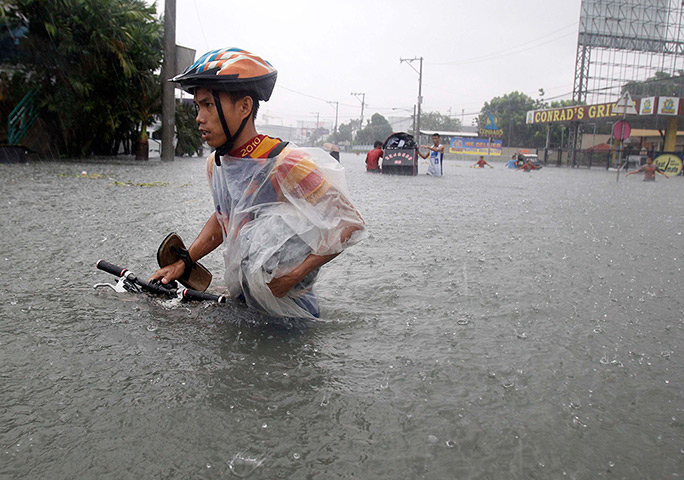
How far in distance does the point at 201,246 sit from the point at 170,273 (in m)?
0.22

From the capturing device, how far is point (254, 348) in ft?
8.60

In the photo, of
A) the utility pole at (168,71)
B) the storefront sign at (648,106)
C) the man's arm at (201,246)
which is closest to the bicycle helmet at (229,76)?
the man's arm at (201,246)

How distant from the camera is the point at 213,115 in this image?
8.86 feet

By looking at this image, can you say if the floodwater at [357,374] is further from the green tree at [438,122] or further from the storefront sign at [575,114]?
the green tree at [438,122]

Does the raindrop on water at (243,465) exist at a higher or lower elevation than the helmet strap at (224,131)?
lower

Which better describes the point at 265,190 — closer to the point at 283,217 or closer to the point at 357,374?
the point at 283,217

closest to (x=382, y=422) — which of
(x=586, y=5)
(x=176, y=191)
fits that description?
(x=176, y=191)

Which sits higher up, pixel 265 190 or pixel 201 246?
pixel 265 190

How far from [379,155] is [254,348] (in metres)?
19.2

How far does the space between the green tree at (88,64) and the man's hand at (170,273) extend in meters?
14.9

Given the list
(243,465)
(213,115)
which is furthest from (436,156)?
(243,465)

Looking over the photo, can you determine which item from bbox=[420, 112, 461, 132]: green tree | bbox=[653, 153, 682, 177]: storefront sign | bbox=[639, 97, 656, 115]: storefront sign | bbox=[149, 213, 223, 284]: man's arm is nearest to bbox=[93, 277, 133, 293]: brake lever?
bbox=[149, 213, 223, 284]: man's arm

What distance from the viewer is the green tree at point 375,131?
114 m

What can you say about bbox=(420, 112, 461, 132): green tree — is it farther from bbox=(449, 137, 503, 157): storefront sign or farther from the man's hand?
the man's hand
